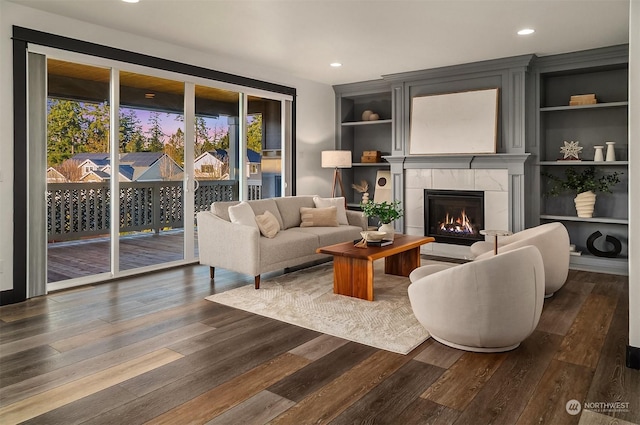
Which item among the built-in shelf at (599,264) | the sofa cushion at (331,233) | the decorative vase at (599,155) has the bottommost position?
the built-in shelf at (599,264)

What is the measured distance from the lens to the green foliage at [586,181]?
5.57 meters

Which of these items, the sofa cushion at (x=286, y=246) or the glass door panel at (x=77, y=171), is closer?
the glass door panel at (x=77, y=171)

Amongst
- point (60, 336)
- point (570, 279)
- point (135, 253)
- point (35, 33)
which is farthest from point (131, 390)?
point (570, 279)

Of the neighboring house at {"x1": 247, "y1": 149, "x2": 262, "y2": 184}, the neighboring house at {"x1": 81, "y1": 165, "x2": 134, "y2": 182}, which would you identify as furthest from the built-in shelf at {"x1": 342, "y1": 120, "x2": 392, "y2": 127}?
the neighboring house at {"x1": 81, "y1": 165, "x2": 134, "y2": 182}

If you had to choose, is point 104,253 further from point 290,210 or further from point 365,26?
point 365,26

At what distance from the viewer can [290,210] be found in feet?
19.0

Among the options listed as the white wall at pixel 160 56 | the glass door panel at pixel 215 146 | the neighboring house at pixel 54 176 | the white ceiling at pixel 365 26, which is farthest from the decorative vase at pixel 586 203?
the neighboring house at pixel 54 176

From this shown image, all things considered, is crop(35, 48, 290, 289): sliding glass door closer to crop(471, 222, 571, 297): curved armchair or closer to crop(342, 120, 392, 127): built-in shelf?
crop(342, 120, 392, 127): built-in shelf

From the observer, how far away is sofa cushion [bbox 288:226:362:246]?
5278 millimetres

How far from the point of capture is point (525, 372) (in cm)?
261

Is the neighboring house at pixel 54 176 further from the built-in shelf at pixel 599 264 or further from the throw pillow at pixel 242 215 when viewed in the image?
the built-in shelf at pixel 599 264

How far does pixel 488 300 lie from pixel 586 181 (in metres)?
3.83

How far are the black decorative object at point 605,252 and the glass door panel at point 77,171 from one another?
5.62m

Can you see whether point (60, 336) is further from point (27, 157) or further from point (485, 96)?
point (485, 96)
